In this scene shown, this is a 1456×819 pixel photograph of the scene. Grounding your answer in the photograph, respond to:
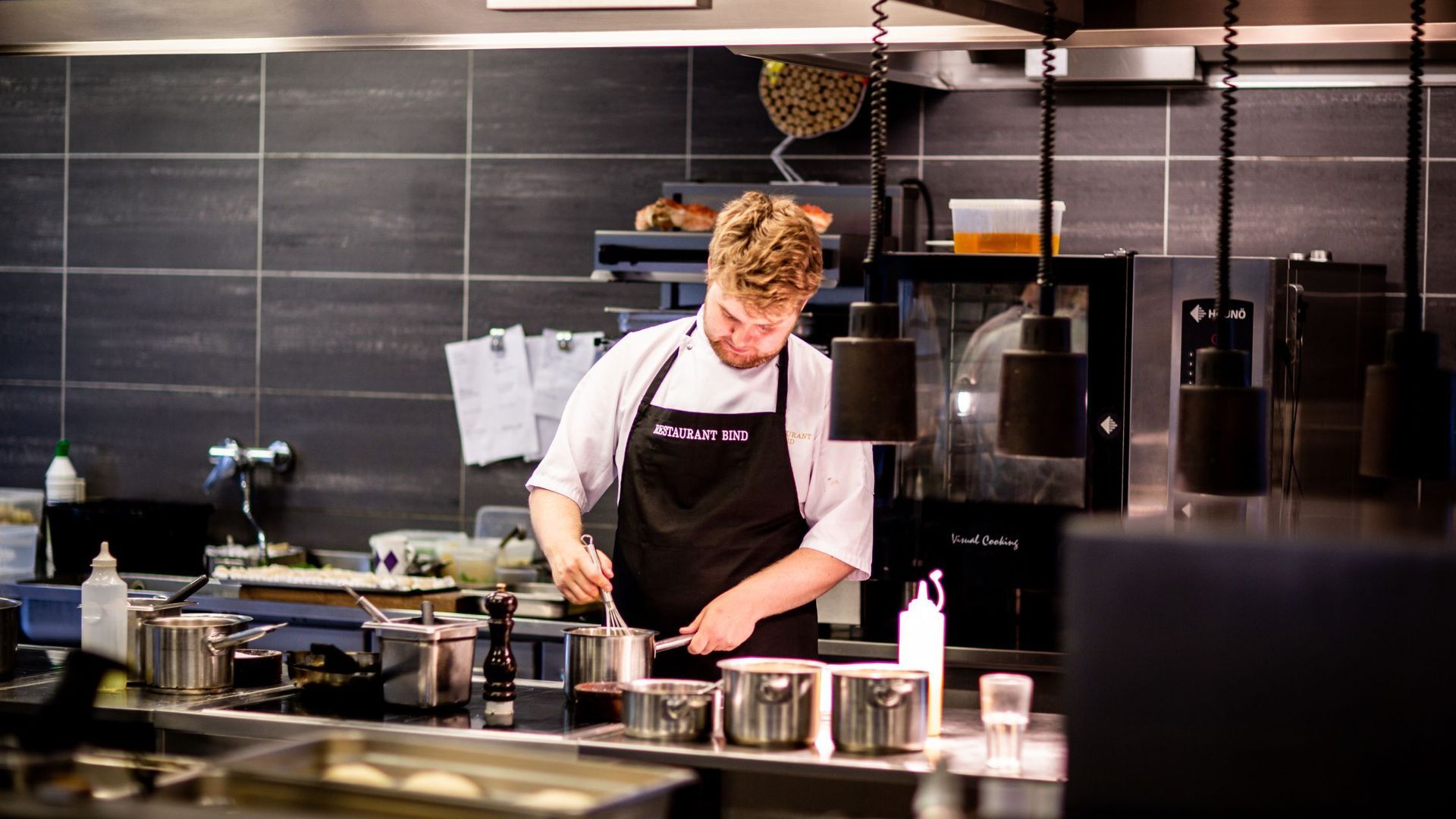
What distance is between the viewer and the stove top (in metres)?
2.68

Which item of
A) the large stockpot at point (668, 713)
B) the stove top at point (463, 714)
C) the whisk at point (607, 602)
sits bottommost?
the stove top at point (463, 714)

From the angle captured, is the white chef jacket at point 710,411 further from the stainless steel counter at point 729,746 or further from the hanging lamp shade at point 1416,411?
the hanging lamp shade at point 1416,411

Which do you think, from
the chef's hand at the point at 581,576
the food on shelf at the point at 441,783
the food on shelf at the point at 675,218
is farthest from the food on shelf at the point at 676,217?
the food on shelf at the point at 441,783

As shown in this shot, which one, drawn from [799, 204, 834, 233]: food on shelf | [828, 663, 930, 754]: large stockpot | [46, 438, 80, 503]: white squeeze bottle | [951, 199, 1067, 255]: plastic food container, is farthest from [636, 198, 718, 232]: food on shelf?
[46, 438, 80, 503]: white squeeze bottle

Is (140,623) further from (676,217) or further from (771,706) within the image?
(676,217)

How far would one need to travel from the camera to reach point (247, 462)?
18.0 ft

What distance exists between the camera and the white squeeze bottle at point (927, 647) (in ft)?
8.79

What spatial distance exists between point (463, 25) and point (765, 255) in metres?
0.72

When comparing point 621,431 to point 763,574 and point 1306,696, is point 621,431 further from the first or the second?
point 1306,696

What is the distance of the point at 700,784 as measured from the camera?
2561mm

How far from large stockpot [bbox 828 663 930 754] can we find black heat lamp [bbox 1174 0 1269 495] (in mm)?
683

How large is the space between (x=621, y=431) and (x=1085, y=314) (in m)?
1.38

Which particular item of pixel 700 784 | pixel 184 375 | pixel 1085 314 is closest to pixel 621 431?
pixel 700 784

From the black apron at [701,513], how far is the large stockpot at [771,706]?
744mm
